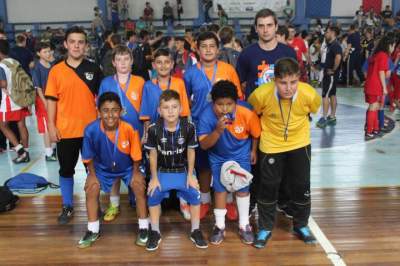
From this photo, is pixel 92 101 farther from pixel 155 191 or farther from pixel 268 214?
pixel 268 214

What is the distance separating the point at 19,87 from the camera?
5.60 m

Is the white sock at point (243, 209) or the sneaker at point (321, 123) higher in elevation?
the white sock at point (243, 209)

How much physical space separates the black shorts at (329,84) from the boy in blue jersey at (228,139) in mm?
4410

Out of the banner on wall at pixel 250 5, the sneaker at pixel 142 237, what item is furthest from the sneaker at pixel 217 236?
the banner on wall at pixel 250 5

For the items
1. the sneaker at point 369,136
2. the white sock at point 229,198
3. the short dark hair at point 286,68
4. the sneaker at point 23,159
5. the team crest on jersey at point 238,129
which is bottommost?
the sneaker at point 23,159

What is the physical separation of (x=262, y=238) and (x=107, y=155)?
4.50ft

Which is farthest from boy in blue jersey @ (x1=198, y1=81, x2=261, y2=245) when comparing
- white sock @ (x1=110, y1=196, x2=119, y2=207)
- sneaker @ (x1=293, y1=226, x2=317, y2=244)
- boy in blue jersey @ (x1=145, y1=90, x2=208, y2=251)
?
white sock @ (x1=110, y1=196, x2=119, y2=207)

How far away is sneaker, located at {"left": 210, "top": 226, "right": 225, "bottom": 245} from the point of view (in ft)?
11.0

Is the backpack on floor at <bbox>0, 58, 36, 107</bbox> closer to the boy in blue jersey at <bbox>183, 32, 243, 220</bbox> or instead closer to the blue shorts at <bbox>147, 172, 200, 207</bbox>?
the boy in blue jersey at <bbox>183, 32, 243, 220</bbox>

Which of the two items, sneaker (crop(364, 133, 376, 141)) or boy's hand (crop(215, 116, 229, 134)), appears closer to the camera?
boy's hand (crop(215, 116, 229, 134))

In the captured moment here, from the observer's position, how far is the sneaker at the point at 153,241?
3.29 metres

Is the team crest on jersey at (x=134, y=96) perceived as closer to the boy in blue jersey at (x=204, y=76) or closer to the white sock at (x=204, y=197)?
the boy in blue jersey at (x=204, y=76)

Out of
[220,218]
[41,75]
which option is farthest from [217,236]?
[41,75]

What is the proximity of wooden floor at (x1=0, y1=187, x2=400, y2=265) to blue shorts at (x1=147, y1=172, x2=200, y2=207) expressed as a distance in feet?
1.19
